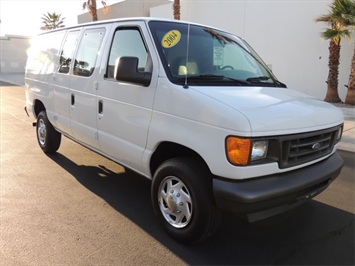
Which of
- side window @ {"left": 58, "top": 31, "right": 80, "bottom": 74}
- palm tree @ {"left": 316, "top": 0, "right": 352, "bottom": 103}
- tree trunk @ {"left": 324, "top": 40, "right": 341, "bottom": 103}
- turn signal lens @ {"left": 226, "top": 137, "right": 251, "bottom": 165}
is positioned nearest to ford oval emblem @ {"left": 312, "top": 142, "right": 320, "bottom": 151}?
turn signal lens @ {"left": 226, "top": 137, "right": 251, "bottom": 165}

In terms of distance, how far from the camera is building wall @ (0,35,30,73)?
3512 centimetres

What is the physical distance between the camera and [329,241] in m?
3.29

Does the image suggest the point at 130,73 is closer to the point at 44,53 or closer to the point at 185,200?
the point at 185,200

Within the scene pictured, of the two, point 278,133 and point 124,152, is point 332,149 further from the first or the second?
point 124,152

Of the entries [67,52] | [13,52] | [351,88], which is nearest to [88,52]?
[67,52]

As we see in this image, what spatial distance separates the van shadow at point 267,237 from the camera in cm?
299

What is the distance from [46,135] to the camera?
576 centimetres

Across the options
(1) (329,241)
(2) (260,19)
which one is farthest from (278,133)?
(2) (260,19)

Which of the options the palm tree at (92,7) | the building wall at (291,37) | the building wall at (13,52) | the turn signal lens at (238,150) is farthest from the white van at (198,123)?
the building wall at (13,52)

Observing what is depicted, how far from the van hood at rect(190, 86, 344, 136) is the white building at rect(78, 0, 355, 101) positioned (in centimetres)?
1110

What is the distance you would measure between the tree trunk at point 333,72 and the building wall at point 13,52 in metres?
33.1

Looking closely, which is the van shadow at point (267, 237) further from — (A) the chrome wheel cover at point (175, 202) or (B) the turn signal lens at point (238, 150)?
(B) the turn signal lens at point (238, 150)

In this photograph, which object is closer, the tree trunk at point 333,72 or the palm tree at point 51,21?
the tree trunk at point 333,72

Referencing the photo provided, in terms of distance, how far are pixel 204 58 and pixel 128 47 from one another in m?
0.85
